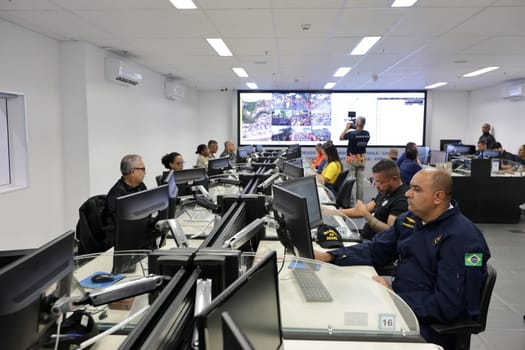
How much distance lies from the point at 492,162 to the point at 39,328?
6.77m

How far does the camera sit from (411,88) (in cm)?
1062

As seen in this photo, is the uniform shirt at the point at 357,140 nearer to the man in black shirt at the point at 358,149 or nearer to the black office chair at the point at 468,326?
the man in black shirt at the point at 358,149

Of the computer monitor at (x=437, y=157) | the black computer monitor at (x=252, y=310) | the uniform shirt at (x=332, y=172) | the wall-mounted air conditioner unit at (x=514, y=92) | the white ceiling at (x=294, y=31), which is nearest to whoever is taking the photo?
the black computer monitor at (x=252, y=310)

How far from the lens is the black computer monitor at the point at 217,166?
465 cm

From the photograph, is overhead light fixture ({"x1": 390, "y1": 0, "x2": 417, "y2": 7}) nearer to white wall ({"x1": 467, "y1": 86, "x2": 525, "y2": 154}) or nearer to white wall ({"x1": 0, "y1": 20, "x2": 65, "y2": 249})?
white wall ({"x1": 0, "y1": 20, "x2": 65, "y2": 249})

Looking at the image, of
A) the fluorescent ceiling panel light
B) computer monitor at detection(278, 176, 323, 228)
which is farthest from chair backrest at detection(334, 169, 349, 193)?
the fluorescent ceiling panel light

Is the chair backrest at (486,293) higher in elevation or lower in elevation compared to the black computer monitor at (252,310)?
lower

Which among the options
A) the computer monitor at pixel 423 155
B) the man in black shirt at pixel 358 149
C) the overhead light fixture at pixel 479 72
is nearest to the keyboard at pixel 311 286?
the man in black shirt at pixel 358 149

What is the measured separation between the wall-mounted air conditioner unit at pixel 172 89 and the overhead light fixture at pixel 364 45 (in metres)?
4.26

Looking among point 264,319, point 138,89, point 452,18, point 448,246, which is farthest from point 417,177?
point 138,89

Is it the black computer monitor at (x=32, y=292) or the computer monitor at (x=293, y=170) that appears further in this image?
the computer monitor at (x=293, y=170)

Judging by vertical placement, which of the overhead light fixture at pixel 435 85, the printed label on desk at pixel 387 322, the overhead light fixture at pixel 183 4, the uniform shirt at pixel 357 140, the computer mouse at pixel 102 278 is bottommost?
the printed label on desk at pixel 387 322

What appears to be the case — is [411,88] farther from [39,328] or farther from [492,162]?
[39,328]

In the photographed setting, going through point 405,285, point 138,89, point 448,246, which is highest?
point 138,89
